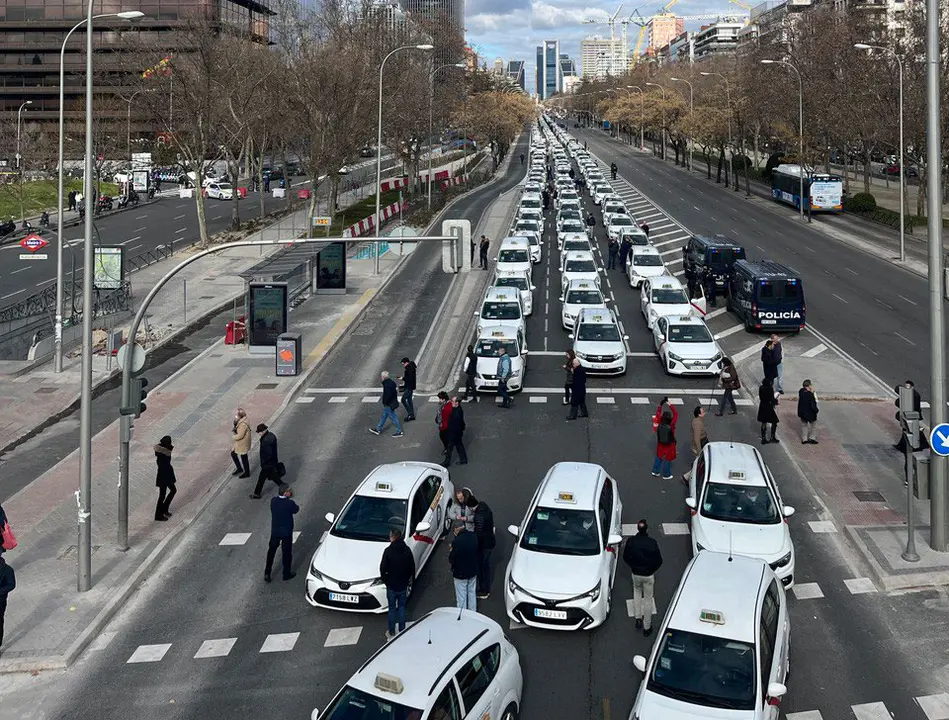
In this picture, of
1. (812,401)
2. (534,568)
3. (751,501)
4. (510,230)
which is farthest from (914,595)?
(510,230)

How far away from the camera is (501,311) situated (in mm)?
29609

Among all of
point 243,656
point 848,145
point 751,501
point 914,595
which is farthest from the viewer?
point 848,145

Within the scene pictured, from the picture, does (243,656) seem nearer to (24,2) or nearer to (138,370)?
(138,370)

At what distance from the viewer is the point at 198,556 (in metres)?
15.5

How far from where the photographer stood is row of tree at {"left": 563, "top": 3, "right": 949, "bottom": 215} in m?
53.2

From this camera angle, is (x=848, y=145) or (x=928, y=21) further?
(x=848, y=145)

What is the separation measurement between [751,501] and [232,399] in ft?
47.7

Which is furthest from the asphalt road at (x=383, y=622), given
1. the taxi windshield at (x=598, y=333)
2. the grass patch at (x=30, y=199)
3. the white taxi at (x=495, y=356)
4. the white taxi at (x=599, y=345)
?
the grass patch at (x=30, y=199)

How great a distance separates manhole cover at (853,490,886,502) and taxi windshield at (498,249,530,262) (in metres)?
21.9

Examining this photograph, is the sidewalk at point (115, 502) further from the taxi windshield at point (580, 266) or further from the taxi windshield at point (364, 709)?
Answer: the taxi windshield at point (580, 266)

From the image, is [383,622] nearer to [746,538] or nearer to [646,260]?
[746,538]

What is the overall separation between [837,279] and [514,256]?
550 inches

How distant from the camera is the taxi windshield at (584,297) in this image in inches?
1249

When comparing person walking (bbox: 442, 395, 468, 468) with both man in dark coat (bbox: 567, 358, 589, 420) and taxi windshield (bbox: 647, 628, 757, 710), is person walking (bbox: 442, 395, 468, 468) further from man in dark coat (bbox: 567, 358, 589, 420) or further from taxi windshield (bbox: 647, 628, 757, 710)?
taxi windshield (bbox: 647, 628, 757, 710)
